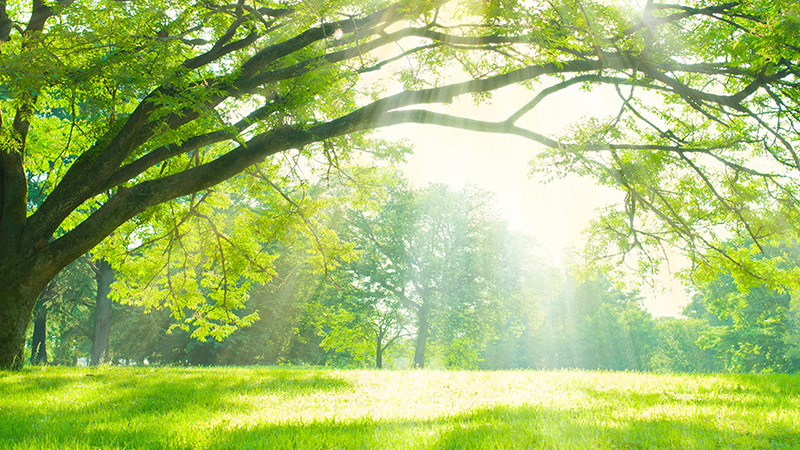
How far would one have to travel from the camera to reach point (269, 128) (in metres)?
9.36

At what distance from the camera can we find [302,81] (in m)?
8.98

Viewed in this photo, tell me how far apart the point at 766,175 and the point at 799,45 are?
3.98 meters

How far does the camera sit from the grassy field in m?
4.15

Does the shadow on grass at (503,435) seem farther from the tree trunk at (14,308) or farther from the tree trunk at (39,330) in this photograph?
the tree trunk at (39,330)

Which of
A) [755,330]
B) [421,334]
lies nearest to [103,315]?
[421,334]

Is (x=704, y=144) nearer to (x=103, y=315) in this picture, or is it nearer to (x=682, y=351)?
(x=103, y=315)

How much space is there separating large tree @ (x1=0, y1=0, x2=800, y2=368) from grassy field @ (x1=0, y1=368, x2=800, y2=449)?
313 centimetres

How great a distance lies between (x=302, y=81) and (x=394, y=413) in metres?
6.29

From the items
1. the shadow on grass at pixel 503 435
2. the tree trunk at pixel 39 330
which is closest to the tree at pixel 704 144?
the shadow on grass at pixel 503 435

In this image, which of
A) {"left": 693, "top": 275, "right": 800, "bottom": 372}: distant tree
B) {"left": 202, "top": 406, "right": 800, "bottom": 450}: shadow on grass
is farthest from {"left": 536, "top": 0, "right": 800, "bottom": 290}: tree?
{"left": 693, "top": 275, "right": 800, "bottom": 372}: distant tree

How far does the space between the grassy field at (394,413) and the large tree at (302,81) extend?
313 cm

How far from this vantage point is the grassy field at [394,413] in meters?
4.15

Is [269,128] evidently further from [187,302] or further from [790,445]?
[790,445]

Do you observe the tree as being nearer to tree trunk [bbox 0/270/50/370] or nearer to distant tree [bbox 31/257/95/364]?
tree trunk [bbox 0/270/50/370]
